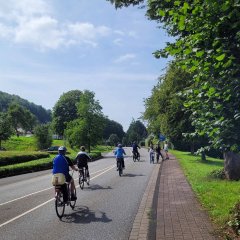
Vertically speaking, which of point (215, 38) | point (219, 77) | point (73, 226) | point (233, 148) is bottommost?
point (73, 226)

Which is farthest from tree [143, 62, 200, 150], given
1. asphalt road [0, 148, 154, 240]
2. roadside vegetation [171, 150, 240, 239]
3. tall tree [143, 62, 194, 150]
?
asphalt road [0, 148, 154, 240]

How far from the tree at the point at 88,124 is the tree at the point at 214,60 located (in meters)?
54.1

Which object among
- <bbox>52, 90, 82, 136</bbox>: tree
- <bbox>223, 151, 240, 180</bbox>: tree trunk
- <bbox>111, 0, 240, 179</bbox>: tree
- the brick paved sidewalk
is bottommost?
the brick paved sidewalk

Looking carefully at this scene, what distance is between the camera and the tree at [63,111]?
9388 centimetres

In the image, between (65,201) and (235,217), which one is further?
(65,201)

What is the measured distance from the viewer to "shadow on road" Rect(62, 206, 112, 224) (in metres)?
10.6

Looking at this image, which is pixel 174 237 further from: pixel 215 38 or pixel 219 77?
pixel 215 38

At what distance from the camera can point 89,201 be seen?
558 inches

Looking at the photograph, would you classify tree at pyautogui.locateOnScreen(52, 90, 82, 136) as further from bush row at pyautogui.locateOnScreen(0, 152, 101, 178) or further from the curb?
the curb

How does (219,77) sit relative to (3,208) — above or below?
above

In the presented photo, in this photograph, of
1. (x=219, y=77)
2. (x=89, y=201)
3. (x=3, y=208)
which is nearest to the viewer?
(x=219, y=77)

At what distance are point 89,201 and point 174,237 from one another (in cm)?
646

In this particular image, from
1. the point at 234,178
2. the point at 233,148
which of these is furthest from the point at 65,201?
the point at 234,178

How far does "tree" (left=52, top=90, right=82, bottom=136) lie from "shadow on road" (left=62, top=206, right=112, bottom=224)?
8142 cm
